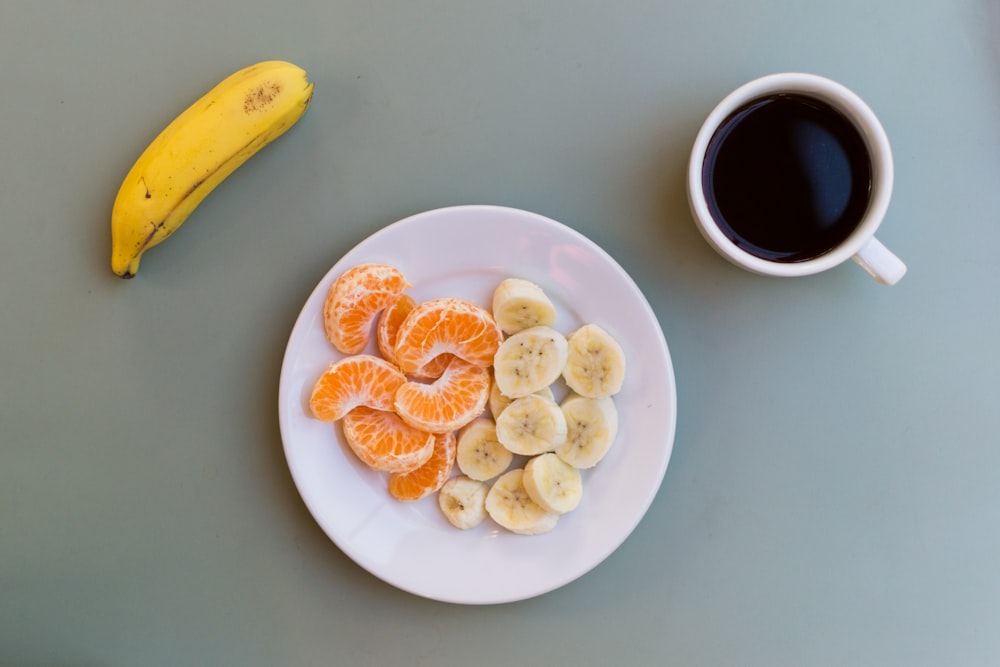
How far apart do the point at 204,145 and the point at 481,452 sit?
562 mm

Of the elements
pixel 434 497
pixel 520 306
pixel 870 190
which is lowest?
pixel 434 497

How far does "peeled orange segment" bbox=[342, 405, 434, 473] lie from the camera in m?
0.94

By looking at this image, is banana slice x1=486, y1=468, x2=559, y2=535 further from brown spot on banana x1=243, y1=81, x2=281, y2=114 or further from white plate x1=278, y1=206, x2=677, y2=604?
brown spot on banana x1=243, y1=81, x2=281, y2=114

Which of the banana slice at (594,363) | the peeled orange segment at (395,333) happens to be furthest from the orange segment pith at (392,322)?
the banana slice at (594,363)

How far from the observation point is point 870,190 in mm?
873

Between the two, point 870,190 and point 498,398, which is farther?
point 498,398

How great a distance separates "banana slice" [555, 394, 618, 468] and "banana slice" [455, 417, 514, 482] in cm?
8

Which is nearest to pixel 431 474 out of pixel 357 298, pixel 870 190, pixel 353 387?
pixel 353 387

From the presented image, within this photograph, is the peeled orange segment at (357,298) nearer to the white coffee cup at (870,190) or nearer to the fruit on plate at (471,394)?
the fruit on plate at (471,394)

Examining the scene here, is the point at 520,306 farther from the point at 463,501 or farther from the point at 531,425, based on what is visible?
the point at 463,501

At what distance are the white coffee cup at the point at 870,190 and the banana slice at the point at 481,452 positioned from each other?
1.30 feet

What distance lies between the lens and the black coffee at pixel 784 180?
2.92 ft

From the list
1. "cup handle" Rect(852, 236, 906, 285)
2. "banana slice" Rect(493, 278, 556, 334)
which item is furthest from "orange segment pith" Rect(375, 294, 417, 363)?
"cup handle" Rect(852, 236, 906, 285)

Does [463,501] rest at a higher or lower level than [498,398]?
lower
